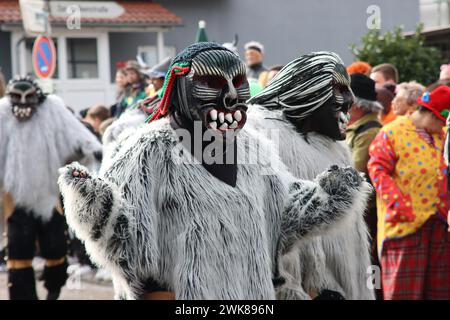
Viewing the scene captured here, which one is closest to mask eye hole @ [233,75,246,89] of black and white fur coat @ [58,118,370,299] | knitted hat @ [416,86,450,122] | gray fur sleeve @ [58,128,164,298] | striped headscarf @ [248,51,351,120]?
black and white fur coat @ [58,118,370,299]

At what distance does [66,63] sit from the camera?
64.8 feet

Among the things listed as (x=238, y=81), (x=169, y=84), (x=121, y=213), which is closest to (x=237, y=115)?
(x=238, y=81)

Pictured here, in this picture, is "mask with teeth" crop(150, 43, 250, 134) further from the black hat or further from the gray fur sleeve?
the black hat

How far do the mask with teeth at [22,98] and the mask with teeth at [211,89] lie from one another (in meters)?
3.71

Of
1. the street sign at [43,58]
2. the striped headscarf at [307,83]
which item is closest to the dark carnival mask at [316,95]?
the striped headscarf at [307,83]

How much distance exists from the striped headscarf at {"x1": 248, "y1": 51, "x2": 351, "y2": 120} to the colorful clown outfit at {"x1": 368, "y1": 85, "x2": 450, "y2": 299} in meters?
1.57

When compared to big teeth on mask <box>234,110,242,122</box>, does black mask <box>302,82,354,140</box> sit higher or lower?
lower

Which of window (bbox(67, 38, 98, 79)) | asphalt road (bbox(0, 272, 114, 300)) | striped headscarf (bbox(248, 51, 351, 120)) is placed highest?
striped headscarf (bbox(248, 51, 351, 120))

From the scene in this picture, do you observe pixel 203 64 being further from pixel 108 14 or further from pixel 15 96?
pixel 108 14

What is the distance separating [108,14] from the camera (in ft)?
65.5

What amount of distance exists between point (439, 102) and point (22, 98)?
319cm

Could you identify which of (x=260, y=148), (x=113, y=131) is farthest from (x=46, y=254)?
(x=260, y=148)

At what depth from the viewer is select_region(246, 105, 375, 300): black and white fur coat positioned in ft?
12.5

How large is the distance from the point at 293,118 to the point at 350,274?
779mm
